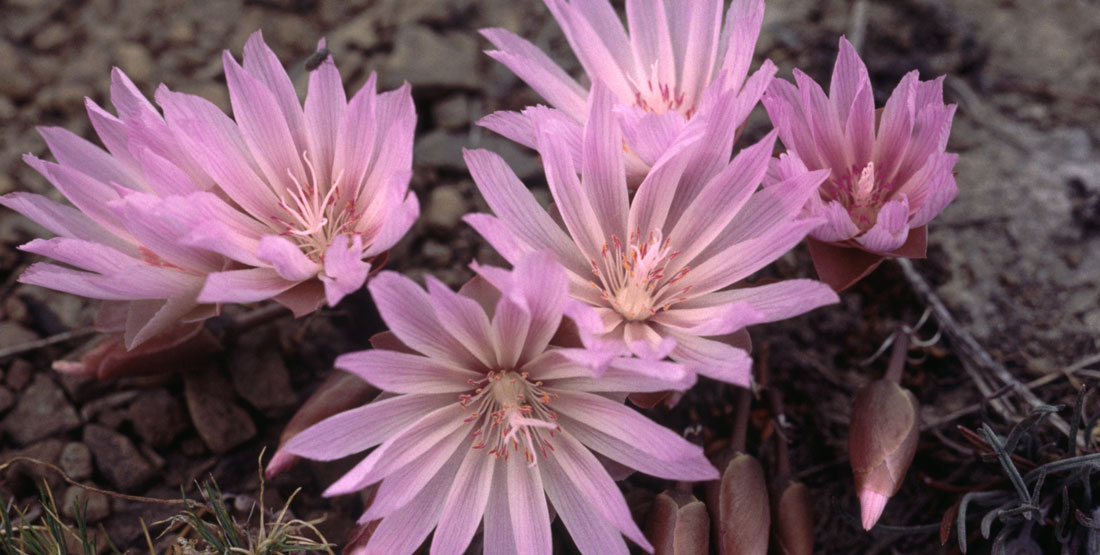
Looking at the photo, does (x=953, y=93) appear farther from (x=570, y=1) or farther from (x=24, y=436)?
(x=24, y=436)

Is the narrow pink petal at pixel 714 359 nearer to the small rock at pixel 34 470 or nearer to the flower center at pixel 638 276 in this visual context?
the flower center at pixel 638 276

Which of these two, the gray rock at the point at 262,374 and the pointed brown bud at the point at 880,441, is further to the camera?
the gray rock at the point at 262,374

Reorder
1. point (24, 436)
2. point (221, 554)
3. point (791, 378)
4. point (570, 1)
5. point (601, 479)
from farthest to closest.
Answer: point (791, 378) < point (24, 436) < point (570, 1) < point (221, 554) < point (601, 479)

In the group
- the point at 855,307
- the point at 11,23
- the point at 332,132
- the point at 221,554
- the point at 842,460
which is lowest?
the point at 842,460

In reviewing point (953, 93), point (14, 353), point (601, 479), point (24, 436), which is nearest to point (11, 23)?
point (14, 353)

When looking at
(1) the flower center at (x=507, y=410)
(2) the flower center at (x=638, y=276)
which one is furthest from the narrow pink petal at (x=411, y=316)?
(2) the flower center at (x=638, y=276)

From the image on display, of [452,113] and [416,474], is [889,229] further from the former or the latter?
[452,113]
